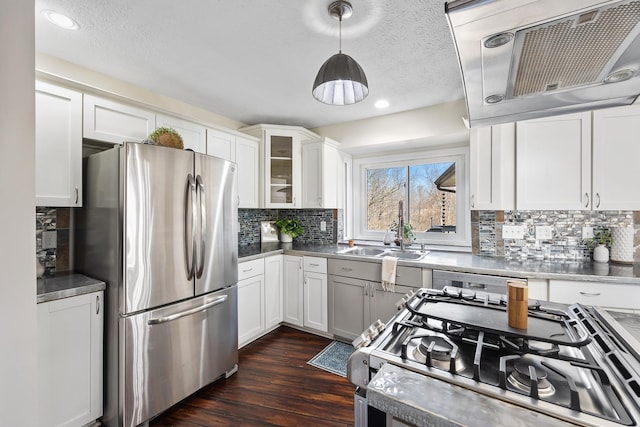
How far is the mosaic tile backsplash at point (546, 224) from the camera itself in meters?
2.22

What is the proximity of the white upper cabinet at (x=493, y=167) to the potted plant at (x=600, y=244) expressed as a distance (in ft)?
2.21

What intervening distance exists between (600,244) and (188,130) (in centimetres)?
358

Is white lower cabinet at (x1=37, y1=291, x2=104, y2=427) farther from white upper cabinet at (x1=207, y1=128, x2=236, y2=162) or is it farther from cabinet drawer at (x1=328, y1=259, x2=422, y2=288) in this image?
cabinet drawer at (x1=328, y1=259, x2=422, y2=288)

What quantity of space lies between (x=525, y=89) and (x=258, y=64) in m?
1.81

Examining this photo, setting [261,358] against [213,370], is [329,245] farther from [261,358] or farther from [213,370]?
[213,370]

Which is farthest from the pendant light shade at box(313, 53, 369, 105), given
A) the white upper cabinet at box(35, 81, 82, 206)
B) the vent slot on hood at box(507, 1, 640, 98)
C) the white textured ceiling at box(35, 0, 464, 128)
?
the white upper cabinet at box(35, 81, 82, 206)

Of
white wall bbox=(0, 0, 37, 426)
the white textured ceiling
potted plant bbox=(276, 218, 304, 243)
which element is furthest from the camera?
potted plant bbox=(276, 218, 304, 243)

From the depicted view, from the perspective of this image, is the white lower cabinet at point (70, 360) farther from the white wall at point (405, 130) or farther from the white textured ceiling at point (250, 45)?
the white wall at point (405, 130)

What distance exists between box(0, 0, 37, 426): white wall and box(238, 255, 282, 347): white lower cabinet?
4.95 ft

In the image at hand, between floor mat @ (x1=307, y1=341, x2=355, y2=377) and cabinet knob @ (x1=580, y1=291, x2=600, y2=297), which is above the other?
cabinet knob @ (x1=580, y1=291, x2=600, y2=297)

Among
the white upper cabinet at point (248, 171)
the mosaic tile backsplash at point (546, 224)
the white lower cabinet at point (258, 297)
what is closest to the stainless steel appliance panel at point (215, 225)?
the white lower cabinet at point (258, 297)

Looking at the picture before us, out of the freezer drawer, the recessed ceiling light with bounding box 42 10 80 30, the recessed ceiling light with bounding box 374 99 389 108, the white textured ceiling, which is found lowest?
the freezer drawer

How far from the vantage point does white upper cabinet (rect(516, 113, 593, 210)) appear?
2.10 m

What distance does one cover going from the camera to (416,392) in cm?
61
